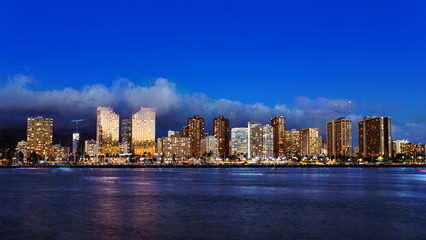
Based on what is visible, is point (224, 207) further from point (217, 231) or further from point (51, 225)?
point (51, 225)

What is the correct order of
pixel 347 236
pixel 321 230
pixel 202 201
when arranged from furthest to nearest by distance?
pixel 202 201 → pixel 321 230 → pixel 347 236

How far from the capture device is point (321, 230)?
31047mm

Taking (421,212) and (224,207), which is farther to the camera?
(224,207)

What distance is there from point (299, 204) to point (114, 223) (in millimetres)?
21902

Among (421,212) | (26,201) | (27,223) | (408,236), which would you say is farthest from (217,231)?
(26,201)

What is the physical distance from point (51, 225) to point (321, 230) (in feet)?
64.1

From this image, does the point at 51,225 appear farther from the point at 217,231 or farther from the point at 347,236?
the point at 347,236

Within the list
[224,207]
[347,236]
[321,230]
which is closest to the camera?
[347,236]

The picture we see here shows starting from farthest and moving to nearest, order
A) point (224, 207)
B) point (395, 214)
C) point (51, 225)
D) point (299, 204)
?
point (299, 204) → point (224, 207) → point (395, 214) → point (51, 225)

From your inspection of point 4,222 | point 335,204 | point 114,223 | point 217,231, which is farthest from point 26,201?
point 335,204

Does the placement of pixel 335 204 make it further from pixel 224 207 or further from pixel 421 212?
pixel 224 207

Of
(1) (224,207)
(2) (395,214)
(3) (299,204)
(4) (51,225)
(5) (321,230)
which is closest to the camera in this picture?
(5) (321,230)

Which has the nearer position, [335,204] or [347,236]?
[347,236]

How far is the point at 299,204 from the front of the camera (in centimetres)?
4806
